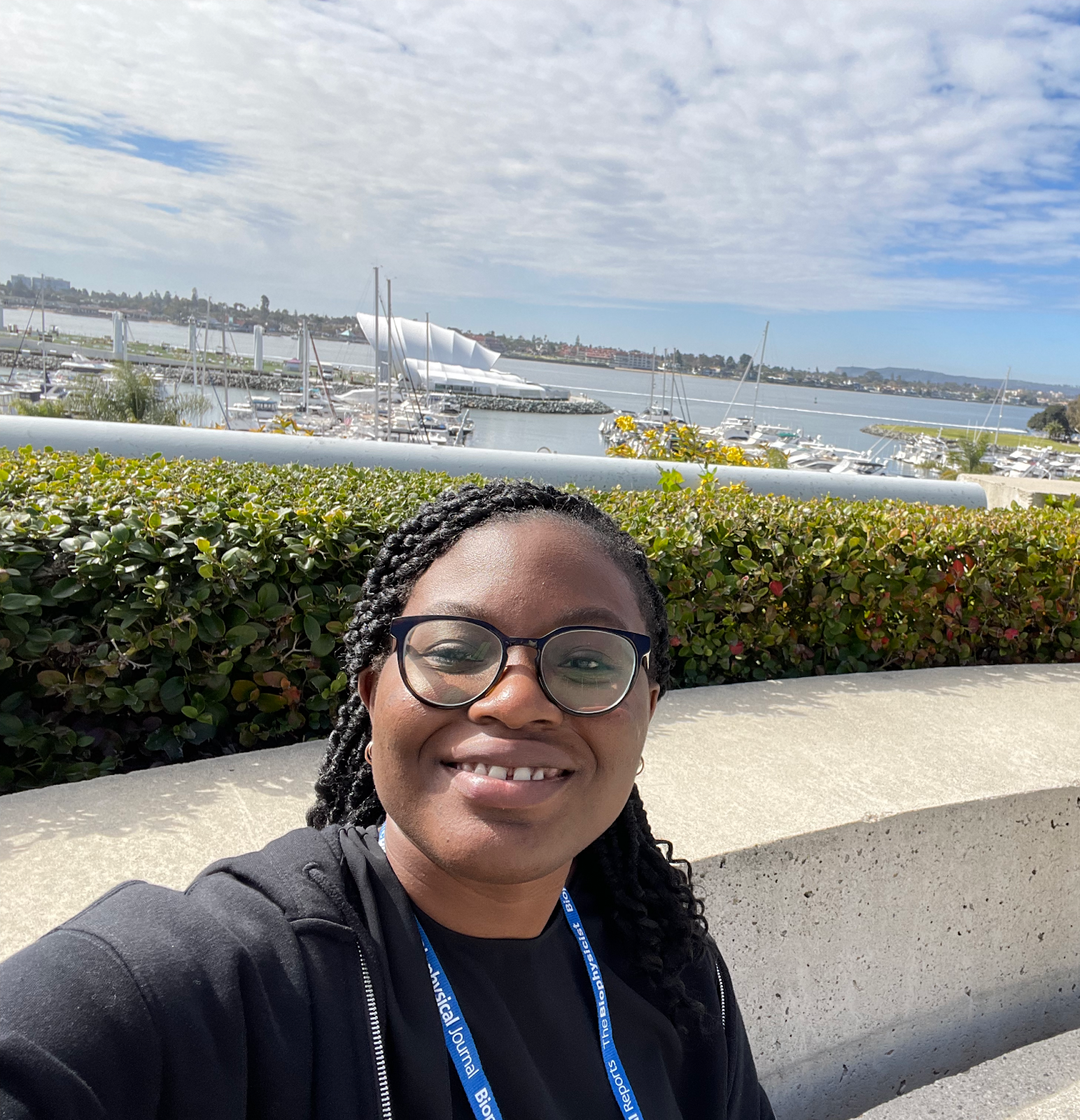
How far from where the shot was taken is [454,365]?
270ft

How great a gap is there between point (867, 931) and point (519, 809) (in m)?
1.95

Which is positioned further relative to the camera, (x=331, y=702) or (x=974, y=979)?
(x=331, y=702)

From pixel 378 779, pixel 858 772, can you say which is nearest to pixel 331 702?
pixel 858 772

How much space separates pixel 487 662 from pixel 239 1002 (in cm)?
48

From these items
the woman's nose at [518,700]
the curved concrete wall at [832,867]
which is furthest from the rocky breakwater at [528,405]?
the woman's nose at [518,700]

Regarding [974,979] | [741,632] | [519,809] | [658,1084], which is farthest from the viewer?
[741,632]

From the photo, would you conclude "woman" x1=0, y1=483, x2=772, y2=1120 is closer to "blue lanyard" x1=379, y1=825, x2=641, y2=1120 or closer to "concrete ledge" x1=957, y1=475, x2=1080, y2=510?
"blue lanyard" x1=379, y1=825, x2=641, y2=1120

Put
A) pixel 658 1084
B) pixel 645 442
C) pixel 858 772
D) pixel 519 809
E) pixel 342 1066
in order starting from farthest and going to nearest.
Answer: pixel 645 442 < pixel 858 772 < pixel 658 1084 < pixel 519 809 < pixel 342 1066

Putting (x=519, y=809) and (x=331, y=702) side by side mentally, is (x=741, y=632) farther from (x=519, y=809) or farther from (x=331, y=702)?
(x=519, y=809)

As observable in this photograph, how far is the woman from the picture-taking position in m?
0.89

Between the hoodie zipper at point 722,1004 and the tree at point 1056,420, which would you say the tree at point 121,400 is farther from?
the tree at point 1056,420

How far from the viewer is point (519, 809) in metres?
1.14

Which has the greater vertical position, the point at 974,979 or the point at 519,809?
the point at 519,809

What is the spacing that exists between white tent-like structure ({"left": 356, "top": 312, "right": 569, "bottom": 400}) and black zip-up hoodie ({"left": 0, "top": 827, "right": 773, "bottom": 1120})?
65762mm
